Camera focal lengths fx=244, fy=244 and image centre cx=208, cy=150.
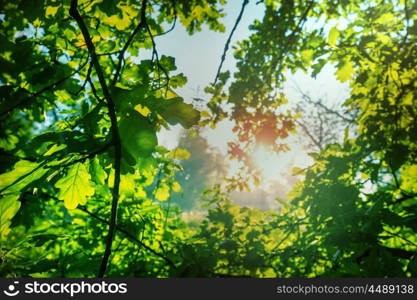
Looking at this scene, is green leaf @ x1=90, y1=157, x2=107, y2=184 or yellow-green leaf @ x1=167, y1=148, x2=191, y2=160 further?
yellow-green leaf @ x1=167, y1=148, x2=191, y2=160

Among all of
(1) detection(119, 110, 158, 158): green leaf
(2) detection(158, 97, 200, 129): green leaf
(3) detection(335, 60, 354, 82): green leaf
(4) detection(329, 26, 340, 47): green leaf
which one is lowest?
(1) detection(119, 110, 158, 158): green leaf

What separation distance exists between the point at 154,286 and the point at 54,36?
241 centimetres

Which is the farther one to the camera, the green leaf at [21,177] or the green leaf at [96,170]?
the green leaf at [96,170]

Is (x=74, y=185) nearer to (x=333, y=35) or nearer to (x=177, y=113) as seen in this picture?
(x=177, y=113)

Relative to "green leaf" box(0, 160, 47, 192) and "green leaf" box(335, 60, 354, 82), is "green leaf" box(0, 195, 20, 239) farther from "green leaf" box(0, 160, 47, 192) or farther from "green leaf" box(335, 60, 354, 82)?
"green leaf" box(335, 60, 354, 82)

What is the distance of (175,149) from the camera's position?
3.26 m

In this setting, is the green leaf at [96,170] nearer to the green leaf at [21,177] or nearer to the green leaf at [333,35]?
the green leaf at [21,177]

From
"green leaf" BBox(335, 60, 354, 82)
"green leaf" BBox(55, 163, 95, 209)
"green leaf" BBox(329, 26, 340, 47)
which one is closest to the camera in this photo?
"green leaf" BBox(55, 163, 95, 209)

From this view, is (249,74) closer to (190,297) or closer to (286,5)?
(286,5)

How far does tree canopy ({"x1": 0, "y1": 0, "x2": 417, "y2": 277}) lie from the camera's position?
115 cm

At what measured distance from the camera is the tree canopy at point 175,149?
115 cm

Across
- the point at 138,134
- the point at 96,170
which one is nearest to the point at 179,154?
the point at 96,170

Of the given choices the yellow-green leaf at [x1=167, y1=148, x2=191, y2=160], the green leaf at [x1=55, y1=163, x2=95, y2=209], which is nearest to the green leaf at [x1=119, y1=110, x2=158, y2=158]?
the green leaf at [x1=55, y1=163, x2=95, y2=209]

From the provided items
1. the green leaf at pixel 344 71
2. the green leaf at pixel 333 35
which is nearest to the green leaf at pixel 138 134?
the green leaf at pixel 333 35
